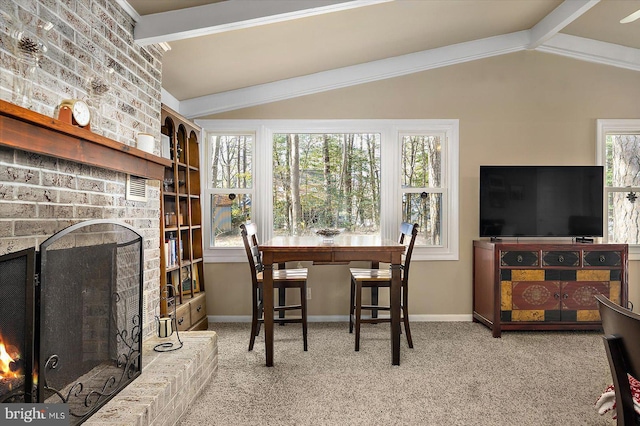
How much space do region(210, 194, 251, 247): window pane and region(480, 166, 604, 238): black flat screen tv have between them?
2440mm

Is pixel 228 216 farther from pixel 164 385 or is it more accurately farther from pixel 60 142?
pixel 60 142

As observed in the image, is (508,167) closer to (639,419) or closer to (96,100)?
(639,419)

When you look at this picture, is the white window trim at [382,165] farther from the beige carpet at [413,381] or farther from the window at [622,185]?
the window at [622,185]

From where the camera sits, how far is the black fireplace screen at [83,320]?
1443mm

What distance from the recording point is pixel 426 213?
4387 mm

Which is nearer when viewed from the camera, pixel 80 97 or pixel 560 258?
pixel 80 97

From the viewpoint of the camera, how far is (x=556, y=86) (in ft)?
14.0

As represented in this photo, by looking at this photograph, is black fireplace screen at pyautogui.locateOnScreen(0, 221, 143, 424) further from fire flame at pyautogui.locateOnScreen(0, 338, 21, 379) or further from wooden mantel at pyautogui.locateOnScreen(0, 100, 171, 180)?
wooden mantel at pyautogui.locateOnScreen(0, 100, 171, 180)

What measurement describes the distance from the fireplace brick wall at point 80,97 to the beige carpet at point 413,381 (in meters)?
0.85

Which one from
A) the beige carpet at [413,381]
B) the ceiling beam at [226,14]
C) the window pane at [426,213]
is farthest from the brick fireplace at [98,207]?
the window pane at [426,213]

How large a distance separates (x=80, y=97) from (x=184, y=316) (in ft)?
6.85

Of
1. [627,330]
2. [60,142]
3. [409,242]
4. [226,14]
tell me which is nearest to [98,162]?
[60,142]

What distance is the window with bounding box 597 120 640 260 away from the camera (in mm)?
4285

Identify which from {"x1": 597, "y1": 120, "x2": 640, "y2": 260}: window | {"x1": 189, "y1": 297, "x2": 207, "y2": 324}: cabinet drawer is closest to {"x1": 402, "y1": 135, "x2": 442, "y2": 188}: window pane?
{"x1": 597, "y1": 120, "x2": 640, "y2": 260}: window
